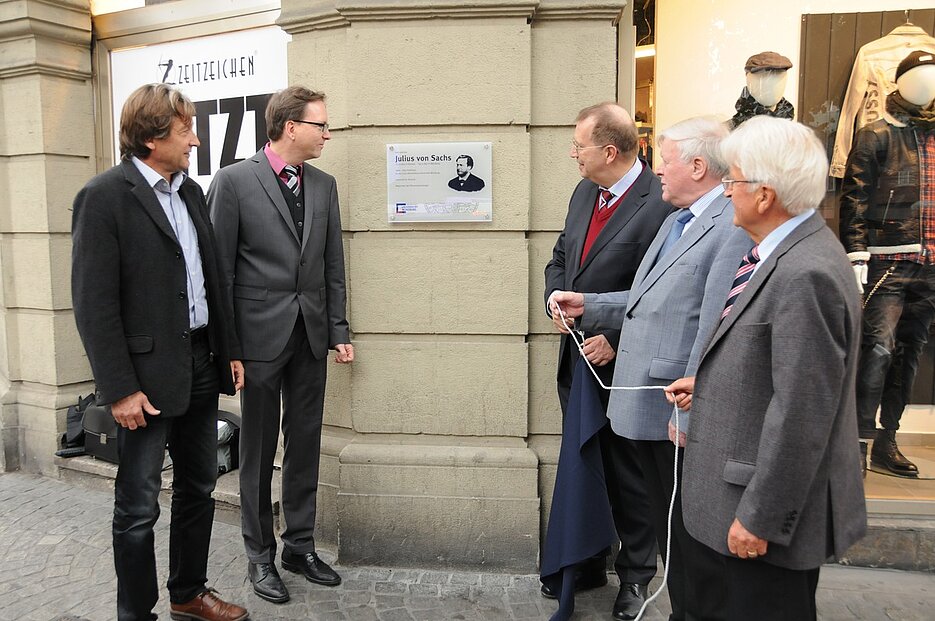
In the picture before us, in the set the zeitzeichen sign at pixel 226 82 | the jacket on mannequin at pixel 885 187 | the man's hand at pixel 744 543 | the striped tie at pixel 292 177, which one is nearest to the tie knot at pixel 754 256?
the man's hand at pixel 744 543

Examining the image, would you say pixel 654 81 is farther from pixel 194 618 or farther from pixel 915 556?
pixel 194 618

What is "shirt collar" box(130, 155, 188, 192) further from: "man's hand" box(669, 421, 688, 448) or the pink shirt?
"man's hand" box(669, 421, 688, 448)

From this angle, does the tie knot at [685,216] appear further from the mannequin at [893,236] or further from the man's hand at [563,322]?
the mannequin at [893,236]

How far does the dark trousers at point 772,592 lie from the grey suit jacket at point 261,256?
90.2 inches

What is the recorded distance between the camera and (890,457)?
14.7 ft

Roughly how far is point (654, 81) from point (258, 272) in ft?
8.33

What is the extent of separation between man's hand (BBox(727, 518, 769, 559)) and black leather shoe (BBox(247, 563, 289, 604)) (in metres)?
2.34

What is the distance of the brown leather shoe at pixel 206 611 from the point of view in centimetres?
346

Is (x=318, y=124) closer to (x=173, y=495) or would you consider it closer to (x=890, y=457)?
(x=173, y=495)

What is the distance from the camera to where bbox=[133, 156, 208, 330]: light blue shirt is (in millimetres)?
3129

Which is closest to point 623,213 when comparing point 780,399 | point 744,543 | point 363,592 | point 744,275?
point 744,275

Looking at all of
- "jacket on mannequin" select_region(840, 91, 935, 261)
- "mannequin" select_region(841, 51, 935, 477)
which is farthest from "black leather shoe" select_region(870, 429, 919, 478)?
"jacket on mannequin" select_region(840, 91, 935, 261)

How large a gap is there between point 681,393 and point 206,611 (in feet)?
7.54

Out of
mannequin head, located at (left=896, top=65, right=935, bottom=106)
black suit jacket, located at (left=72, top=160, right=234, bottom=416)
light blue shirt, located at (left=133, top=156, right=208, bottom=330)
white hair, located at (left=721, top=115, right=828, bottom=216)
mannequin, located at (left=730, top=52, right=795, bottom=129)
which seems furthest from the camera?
mannequin, located at (left=730, top=52, right=795, bottom=129)
